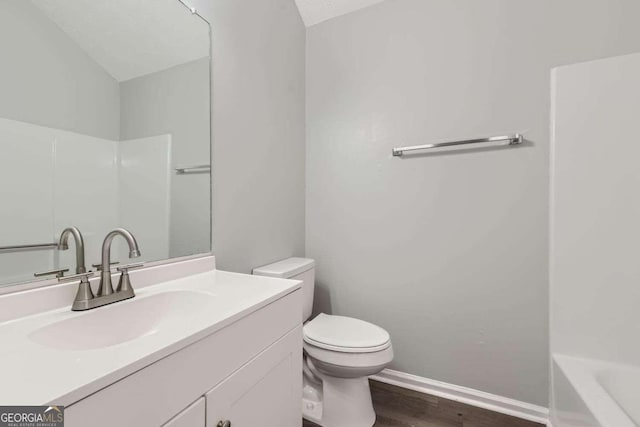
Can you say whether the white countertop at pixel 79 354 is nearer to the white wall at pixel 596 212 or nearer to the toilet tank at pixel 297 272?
the toilet tank at pixel 297 272

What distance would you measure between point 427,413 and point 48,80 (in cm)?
199

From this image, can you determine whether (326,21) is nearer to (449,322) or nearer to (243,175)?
(243,175)

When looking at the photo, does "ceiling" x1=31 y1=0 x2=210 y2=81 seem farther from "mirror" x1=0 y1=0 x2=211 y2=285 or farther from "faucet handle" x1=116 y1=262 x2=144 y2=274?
"faucet handle" x1=116 y1=262 x2=144 y2=274

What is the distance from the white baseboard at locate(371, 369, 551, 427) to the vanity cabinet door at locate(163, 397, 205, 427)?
4.44 ft

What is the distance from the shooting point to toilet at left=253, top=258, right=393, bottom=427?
1.21 meters

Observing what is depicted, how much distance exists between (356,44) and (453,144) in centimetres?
89

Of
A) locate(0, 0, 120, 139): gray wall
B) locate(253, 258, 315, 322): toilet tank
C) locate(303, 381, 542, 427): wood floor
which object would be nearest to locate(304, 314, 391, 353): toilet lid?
locate(253, 258, 315, 322): toilet tank

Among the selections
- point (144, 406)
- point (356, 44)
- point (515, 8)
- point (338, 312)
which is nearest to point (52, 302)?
point (144, 406)

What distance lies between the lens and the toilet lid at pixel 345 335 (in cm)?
122

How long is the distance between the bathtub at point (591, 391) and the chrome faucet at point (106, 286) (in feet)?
4.76

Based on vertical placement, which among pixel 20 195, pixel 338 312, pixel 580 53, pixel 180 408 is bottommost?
pixel 338 312

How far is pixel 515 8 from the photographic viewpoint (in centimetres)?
139

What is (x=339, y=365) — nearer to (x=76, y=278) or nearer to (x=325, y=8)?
(x=76, y=278)

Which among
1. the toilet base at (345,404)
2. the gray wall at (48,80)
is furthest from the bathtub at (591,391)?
the gray wall at (48,80)
